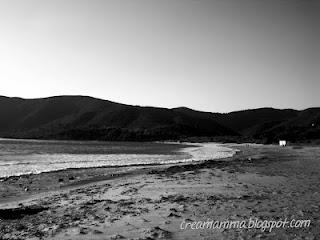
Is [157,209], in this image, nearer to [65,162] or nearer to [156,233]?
[156,233]

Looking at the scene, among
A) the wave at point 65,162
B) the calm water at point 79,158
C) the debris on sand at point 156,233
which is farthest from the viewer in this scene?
the calm water at point 79,158

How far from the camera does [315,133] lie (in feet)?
387

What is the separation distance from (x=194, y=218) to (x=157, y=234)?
67.7 inches

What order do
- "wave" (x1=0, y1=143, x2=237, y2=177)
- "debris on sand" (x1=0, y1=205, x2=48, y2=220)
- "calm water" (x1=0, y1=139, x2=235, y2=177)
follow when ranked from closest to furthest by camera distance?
"debris on sand" (x1=0, y1=205, x2=48, y2=220) → "wave" (x1=0, y1=143, x2=237, y2=177) → "calm water" (x1=0, y1=139, x2=235, y2=177)

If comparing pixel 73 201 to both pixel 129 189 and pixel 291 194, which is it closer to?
pixel 129 189

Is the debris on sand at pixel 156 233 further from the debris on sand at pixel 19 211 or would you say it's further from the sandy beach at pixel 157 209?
the debris on sand at pixel 19 211

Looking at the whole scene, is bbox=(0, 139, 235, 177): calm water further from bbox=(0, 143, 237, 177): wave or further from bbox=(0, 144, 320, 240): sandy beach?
bbox=(0, 144, 320, 240): sandy beach

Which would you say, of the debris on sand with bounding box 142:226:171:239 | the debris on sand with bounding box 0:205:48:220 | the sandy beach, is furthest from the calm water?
the debris on sand with bounding box 142:226:171:239

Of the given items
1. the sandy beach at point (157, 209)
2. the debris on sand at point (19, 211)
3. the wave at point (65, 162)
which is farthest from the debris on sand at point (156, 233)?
the wave at point (65, 162)

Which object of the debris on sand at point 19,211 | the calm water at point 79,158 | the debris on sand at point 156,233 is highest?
the calm water at point 79,158

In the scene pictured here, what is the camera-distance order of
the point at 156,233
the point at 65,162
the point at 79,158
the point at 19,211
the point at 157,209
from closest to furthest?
the point at 156,233 < the point at 157,209 < the point at 19,211 < the point at 65,162 < the point at 79,158

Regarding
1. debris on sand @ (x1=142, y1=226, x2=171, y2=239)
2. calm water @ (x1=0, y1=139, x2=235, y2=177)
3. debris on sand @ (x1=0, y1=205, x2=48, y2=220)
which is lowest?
debris on sand @ (x1=0, y1=205, x2=48, y2=220)

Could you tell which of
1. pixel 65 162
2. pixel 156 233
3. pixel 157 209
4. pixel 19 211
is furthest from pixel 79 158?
pixel 156 233

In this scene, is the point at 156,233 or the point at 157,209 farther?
the point at 157,209
